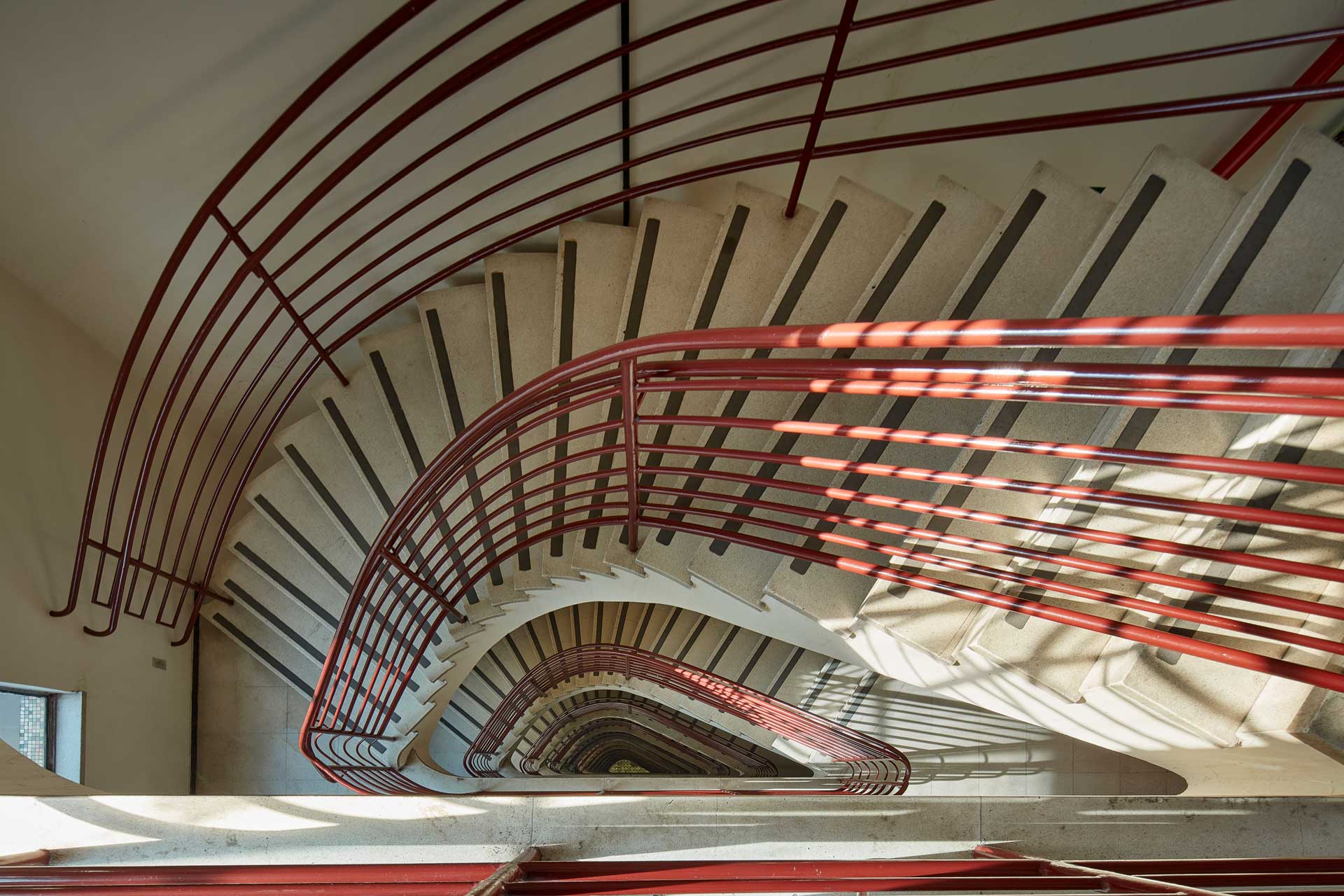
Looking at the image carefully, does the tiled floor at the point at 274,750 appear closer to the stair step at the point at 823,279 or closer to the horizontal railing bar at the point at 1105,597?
the stair step at the point at 823,279

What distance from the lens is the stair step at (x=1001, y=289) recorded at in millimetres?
2699

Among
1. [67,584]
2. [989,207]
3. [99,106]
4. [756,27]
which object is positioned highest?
[756,27]

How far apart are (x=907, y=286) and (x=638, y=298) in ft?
4.43

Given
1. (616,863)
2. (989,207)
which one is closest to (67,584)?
(616,863)

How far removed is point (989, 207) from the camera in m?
3.04

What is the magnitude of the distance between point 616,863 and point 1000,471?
1.73 meters

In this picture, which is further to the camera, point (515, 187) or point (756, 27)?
point (515, 187)

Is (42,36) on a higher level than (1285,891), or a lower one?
higher

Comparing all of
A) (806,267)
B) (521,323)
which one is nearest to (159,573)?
(521,323)

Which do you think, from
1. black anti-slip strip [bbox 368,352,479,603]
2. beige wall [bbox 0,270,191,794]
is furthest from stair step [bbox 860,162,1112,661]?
beige wall [bbox 0,270,191,794]

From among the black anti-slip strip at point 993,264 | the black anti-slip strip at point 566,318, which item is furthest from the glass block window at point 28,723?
the black anti-slip strip at point 993,264

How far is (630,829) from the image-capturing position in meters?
2.01

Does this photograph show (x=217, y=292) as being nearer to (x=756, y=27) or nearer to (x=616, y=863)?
(x=756, y=27)

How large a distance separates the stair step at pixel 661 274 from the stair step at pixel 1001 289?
4.24ft
